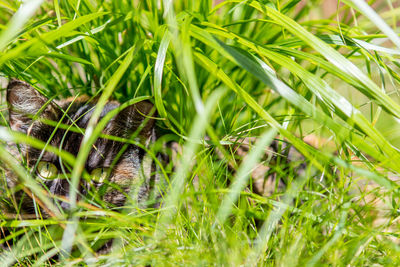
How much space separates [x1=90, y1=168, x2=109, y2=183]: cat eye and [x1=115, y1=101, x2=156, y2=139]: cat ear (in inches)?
5.9

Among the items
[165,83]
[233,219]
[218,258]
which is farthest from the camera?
[165,83]

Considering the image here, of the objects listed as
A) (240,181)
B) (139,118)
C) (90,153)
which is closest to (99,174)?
(90,153)

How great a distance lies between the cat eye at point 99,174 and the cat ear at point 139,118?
15 centimetres

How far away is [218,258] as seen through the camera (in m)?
0.65

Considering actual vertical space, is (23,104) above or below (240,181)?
above

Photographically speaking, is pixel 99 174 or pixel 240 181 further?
pixel 99 174

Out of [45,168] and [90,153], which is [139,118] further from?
[45,168]

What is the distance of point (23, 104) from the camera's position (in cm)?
96

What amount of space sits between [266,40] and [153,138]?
0.53m

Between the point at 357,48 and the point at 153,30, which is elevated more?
the point at 153,30

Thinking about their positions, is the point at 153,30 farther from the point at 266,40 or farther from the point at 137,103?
the point at 266,40

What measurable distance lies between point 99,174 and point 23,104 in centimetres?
30

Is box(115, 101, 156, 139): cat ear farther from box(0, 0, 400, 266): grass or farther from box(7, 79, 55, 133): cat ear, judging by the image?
box(7, 79, 55, 133): cat ear

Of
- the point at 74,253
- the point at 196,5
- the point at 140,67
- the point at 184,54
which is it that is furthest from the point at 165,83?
the point at 74,253
